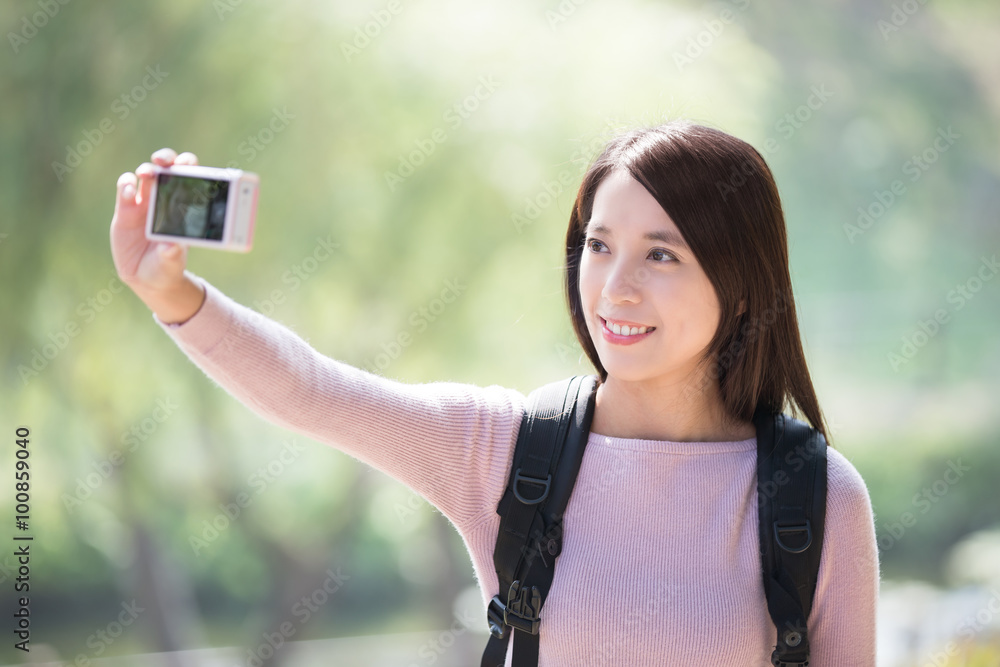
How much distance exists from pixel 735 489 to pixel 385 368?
11.7 ft

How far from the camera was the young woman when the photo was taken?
1.07 metres

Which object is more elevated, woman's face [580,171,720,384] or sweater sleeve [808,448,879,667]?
woman's face [580,171,720,384]

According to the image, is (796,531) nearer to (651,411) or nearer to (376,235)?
(651,411)

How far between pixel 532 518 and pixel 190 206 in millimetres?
554

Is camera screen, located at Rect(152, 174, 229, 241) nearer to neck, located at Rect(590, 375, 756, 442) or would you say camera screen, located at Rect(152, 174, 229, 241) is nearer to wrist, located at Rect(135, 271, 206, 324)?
wrist, located at Rect(135, 271, 206, 324)

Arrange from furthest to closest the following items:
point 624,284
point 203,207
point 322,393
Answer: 1. point 624,284
2. point 322,393
3. point 203,207

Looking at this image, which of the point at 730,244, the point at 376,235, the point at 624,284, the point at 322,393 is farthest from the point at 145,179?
the point at 376,235

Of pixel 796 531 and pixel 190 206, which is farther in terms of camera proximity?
pixel 796 531

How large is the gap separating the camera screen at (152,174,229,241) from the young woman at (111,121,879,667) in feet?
0.49

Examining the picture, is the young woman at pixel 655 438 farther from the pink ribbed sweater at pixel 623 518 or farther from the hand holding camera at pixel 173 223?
the hand holding camera at pixel 173 223

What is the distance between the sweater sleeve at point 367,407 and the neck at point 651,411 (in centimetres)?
13

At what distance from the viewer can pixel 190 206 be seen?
892mm

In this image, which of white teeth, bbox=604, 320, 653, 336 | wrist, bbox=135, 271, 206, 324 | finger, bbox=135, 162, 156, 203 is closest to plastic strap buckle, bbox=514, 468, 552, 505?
white teeth, bbox=604, 320, 653, 336

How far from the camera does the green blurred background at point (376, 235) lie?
412 centimetres
